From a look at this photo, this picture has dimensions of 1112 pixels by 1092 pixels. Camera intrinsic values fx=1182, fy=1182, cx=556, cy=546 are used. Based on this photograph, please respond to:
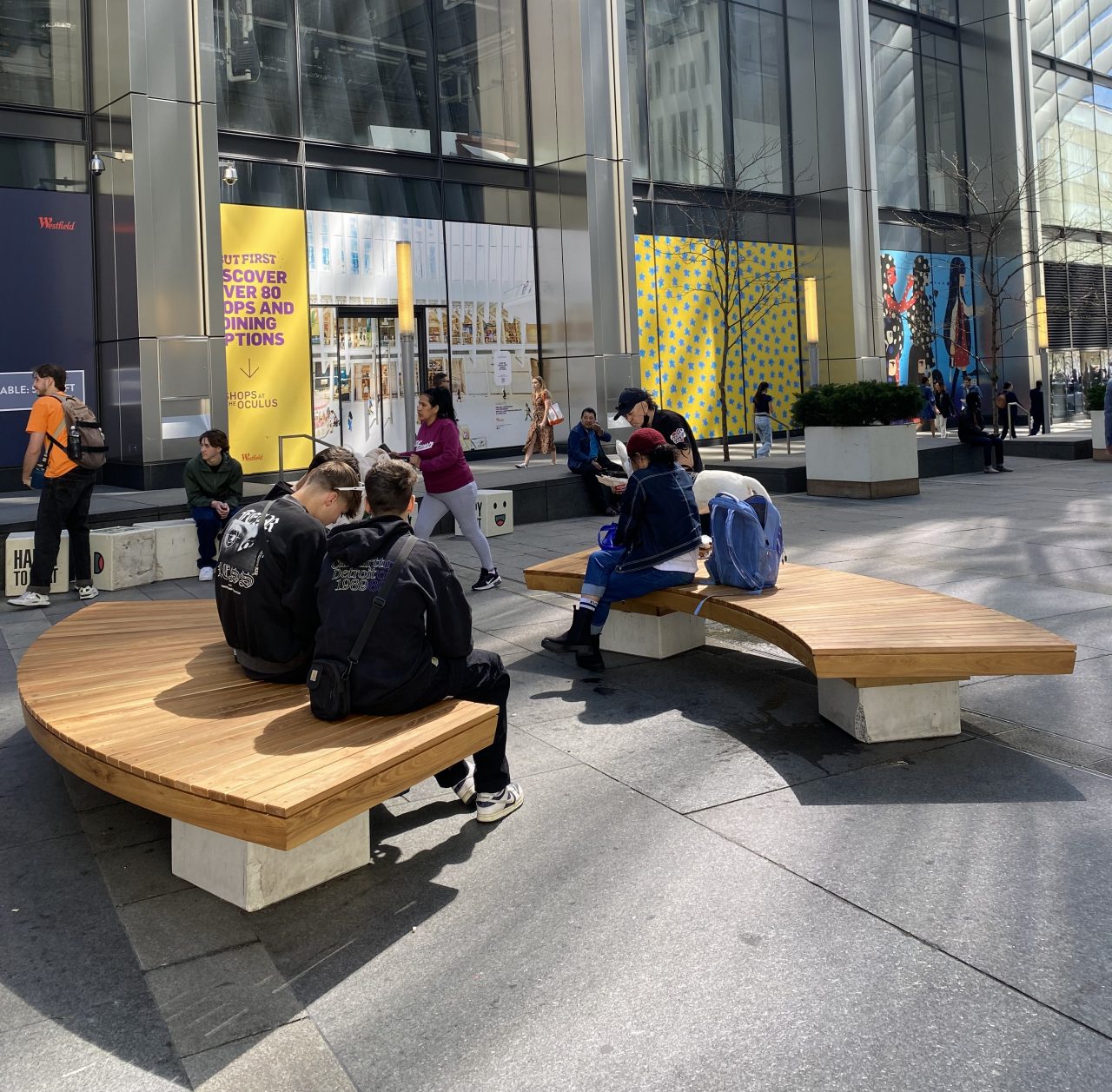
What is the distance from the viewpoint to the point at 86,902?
411 cm

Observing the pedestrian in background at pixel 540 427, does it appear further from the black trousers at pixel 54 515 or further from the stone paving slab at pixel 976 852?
the stone paving slab at pixel 976 852

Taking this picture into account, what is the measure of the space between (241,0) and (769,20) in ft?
44.7

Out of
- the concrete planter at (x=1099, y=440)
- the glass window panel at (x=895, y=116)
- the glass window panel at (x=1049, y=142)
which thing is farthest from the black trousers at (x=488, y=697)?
the glass window panel at (x=1049, y=142)

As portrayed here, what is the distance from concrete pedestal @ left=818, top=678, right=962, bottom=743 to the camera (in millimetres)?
5547

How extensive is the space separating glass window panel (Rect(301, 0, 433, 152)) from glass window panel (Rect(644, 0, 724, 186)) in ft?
19.7

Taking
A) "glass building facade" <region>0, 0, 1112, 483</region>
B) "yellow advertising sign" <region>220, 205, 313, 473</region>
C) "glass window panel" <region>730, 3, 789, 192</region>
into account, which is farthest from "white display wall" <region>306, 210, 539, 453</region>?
"glass window panel" <region>730, 3, 789, 192</region>

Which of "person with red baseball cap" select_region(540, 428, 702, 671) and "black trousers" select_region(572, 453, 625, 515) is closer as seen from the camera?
"person with red baseball cap" select_region(540, 428, 702, 671)

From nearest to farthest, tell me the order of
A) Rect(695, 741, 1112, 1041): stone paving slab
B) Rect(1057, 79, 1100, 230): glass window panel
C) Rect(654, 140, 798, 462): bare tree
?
Rect(695, 741, 1112, 1041): stone paving slab
Rect(654, 140, 798, 462): bare tree
Rect(1057, 79, 1100, 230): glass window panel

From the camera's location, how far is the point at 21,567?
10.6 meters

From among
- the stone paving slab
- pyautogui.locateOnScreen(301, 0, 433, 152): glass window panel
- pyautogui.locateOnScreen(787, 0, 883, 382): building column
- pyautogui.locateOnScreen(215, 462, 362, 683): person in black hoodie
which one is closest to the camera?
the stone paving slab

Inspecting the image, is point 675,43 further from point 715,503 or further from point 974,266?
point 715,503

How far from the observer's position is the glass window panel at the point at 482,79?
71.5 feet

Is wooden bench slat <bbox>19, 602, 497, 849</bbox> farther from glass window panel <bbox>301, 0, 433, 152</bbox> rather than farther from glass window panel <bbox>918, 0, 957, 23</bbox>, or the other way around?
glass window panel <bbox>918, 0, 957, 23</bbox>

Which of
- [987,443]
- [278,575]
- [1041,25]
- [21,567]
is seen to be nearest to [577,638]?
[278,575]
